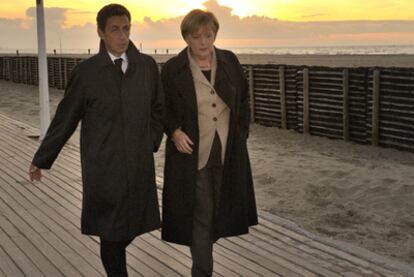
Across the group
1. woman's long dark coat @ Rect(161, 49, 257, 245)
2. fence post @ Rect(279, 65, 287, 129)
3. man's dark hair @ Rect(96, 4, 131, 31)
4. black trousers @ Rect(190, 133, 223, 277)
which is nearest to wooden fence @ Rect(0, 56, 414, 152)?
fence post @ Rect(279, 65, 287, 129)

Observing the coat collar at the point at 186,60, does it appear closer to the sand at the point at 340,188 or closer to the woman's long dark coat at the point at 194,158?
the woman's long dark coat at the point at 194,158

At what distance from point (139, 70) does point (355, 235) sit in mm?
3029

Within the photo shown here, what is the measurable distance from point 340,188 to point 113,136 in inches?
184

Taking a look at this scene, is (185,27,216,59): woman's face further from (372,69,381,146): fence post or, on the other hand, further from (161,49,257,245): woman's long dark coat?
(372,69,381,146): fence post

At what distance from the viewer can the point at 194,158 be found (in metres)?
3.24

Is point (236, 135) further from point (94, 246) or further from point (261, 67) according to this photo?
point (261, 67)

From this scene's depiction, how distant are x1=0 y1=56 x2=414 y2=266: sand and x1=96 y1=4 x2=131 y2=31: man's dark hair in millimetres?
3007

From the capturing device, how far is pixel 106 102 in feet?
9.98

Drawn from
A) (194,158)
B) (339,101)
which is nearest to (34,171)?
(194,158)

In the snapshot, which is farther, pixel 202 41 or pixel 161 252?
pixel 161 252

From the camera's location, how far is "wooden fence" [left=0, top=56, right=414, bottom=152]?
9.79 m

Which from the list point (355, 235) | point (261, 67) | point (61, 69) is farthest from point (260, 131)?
point (61, 69)

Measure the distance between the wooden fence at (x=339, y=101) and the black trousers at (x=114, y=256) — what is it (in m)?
7.36

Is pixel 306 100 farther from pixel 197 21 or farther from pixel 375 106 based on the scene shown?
pixel 197 21
